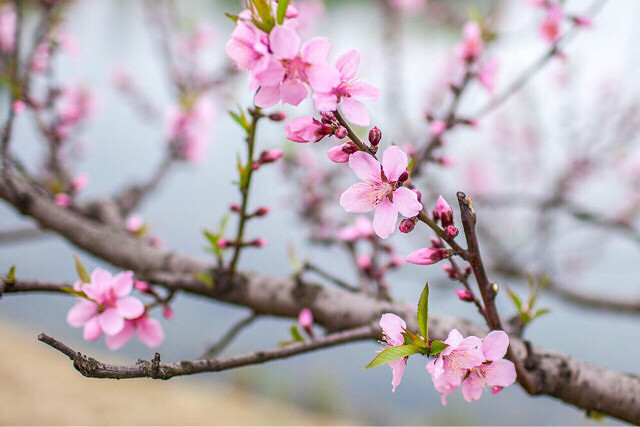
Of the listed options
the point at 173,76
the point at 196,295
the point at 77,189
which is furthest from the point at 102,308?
the point at 173,76

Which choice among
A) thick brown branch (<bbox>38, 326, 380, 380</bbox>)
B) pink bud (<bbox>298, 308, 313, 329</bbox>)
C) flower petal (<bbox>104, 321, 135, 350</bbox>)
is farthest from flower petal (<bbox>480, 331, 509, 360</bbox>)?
flower petal (<bbox>104, 321, 135, 350</bbox>)

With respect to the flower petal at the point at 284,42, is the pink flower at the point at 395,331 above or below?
below

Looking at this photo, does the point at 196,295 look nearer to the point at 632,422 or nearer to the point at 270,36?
the point at 270,36

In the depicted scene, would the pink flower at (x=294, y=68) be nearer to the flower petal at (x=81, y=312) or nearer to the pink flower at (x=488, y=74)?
the flower petal at (x=81, y=312)

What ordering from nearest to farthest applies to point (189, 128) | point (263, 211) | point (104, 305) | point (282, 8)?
point (282, 8) → point (104, 305) → point (263, 211) → point (189, 128)

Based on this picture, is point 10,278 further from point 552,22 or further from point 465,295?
point 552,22

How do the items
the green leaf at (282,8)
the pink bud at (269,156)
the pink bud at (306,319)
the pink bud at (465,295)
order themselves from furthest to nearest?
1. the pink bud at (306,319)
2. the pink bud at (269,156)
3. the pink bud at (465,295)
4. the green leaf at (282,8)

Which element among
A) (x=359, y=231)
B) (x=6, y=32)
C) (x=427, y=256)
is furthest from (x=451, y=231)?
(x=6, y=32)

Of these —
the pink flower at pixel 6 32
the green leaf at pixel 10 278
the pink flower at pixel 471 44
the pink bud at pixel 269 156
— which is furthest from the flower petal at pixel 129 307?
the pink flower at pixel 6 32
